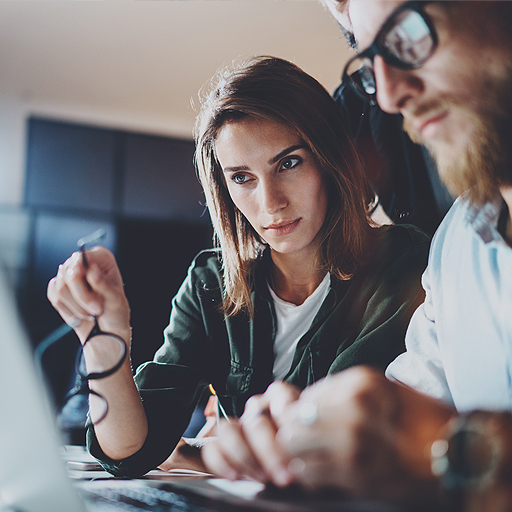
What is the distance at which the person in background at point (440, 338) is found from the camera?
0.34m

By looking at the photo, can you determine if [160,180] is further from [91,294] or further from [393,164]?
[91,294]

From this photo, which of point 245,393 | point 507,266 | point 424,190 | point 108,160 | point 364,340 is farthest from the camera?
point 108,160

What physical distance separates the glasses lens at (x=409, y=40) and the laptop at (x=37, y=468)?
1.42 ft

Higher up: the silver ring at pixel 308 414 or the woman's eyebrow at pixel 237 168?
the woman's eyebrow at pixel 237 168

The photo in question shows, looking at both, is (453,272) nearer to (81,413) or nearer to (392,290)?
(392,290)

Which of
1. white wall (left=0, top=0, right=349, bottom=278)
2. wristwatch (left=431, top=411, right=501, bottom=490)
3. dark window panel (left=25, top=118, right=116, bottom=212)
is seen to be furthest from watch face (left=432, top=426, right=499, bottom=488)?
dark window panel (left=25, top=118, right=116, bottom=212)

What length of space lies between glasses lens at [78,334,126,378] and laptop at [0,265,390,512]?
0.33 m

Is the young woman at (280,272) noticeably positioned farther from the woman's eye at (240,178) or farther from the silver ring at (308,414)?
the silver ring at (308,414)

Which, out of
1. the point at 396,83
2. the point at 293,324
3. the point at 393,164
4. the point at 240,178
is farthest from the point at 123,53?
the point at 396,83

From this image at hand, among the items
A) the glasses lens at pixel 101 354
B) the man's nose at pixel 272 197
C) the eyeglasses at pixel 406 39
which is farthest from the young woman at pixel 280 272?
the eyeglasses at pixel 406 39

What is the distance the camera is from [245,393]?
3.37 ft

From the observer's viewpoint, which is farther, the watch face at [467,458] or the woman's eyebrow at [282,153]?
the woman's eyebrow at [282,153]

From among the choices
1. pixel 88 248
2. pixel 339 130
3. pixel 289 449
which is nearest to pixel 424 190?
pixel 339 130

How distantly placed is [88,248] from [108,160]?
4321 millimetres
